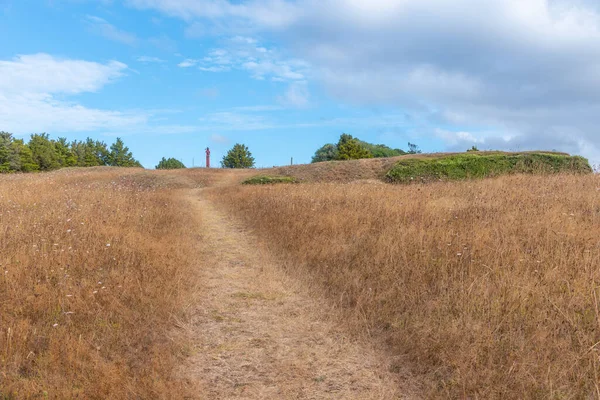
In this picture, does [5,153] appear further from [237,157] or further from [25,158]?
[237,157]

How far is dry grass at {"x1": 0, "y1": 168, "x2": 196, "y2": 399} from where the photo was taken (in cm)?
399

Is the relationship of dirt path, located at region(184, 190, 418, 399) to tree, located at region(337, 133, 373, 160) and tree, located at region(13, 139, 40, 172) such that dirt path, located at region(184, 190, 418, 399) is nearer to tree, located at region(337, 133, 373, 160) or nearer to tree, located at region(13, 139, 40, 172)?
tree, located at region(337, 133, 373, 160)

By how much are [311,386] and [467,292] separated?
2712mm

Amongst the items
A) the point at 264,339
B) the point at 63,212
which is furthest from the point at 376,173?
the point at 264,339

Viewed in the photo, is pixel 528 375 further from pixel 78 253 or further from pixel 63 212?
pixel 63 212

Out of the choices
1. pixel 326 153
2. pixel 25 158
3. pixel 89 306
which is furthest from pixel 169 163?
pixel 89 306

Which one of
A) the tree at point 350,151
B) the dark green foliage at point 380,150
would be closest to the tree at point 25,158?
the tree at point 350,151

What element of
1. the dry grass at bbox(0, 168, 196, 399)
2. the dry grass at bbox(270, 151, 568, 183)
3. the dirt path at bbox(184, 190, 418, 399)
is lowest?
the dirt path at bbox(184, 190, 418, 399)

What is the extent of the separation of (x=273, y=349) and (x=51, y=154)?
84.6m

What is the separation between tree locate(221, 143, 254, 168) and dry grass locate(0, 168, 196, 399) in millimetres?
66016

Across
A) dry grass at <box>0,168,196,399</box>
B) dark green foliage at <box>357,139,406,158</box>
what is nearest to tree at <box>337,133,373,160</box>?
dark green foliage at <box>357,139,406,158</box>

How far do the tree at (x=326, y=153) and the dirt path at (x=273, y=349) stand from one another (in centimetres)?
5269

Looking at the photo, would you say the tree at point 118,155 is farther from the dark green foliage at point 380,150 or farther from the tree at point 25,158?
the dark green foliage at point 380,150

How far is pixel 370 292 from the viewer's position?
241 inches
